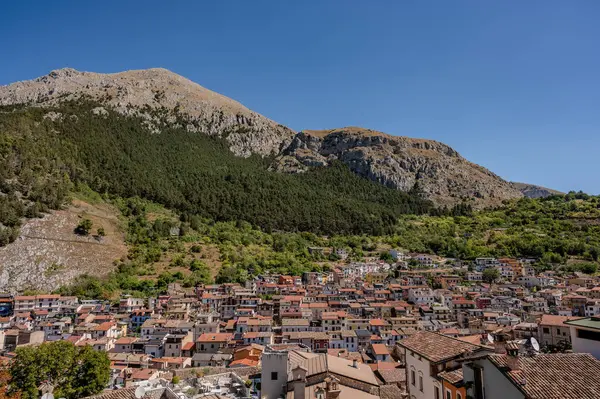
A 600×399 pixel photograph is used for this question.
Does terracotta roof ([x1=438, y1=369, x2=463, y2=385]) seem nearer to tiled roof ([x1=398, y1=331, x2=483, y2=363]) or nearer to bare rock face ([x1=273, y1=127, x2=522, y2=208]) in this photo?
tiled roof ([x1=398, y1=331, x2=483, y2=363])

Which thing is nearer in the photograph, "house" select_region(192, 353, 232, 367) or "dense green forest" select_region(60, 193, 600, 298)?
"house" select_region(192, 353, 232, 367)

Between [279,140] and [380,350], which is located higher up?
[279,140]

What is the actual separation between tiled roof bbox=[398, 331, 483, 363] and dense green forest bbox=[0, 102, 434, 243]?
278 feet

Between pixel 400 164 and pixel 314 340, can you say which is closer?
pixel 314 340

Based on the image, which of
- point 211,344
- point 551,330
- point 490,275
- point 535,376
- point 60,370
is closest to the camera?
point 535,376

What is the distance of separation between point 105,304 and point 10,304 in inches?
505

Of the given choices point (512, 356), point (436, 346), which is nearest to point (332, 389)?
point (436, 346)

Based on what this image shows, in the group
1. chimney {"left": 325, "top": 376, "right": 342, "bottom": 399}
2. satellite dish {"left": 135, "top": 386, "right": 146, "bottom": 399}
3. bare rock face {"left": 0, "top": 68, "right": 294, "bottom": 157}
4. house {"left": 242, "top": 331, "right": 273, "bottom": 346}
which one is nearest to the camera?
satellite dish {"left": 135, "top": 386, "right": 146, "bottom": 399}

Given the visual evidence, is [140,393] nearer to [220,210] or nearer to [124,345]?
[124,345]

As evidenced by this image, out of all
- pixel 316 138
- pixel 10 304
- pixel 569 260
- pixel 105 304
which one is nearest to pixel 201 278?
pixel 105 304

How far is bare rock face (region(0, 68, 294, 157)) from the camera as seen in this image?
159 metres

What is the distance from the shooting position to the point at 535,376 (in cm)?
786

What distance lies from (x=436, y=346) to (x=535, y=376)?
3.94 metres

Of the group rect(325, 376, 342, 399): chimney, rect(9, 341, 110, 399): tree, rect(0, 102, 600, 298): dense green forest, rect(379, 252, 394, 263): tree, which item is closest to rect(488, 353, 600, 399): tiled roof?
rect(325, 376, 342, 399): chimney
